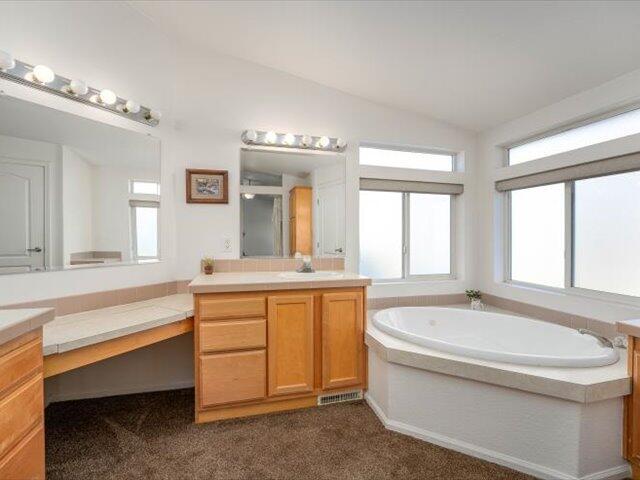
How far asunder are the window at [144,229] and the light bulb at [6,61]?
86 cm

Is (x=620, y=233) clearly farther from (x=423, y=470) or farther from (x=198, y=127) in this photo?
(x=198, y=127)

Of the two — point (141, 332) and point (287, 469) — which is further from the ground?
point (141, 332)

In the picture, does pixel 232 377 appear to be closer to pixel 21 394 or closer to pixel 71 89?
pixel 21 394

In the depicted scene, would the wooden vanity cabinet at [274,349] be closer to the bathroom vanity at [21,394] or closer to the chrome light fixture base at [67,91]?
the bathroom vanity at [21,394]

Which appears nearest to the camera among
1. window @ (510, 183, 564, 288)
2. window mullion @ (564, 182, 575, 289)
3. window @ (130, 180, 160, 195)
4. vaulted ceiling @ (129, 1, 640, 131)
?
vaulted ceiling @ (129, 1, 640, 131)

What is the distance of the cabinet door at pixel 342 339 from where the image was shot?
2051 mm

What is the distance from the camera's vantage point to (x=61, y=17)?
1723 mm

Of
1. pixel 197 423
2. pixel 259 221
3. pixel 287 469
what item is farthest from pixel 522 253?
pixel 197 423

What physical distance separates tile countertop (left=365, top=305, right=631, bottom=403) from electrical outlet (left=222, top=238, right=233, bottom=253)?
1.43m

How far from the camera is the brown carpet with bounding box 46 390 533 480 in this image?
1.48 metres

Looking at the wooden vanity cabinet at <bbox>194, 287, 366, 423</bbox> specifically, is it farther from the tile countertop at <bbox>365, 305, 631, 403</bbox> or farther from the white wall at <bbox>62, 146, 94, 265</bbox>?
the white wall at <bbox>62, 146, 94, 265</bbox>

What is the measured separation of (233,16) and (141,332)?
205 cm

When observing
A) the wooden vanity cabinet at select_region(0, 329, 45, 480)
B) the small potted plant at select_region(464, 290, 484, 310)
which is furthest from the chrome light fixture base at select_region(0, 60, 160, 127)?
the small potted plant at select_region(464, 290, 484, 310)

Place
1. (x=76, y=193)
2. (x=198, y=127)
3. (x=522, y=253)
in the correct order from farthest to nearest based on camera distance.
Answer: (x=522, y=253)
(x=198, y=127)
(x=76, y=193)
